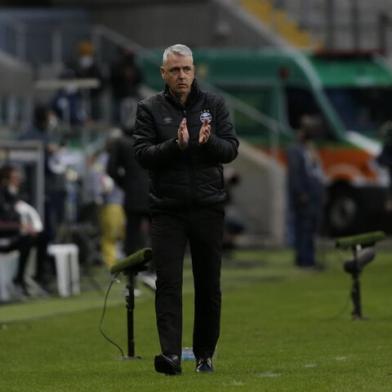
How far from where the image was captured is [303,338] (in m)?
14.6

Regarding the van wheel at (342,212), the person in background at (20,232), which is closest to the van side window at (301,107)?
the van wheel at (342,212)

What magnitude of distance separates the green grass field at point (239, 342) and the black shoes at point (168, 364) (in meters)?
0.06

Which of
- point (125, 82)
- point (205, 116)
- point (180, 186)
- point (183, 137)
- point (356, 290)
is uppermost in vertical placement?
point (205, 116)

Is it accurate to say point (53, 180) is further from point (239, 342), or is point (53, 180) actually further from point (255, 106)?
point (239, 342)

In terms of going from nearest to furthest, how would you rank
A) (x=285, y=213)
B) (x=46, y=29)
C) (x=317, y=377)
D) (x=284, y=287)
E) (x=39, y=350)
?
(x=317, y=377), (x=39, y=350), (x=284, y=287), (x=285, y=213), (x=46, y=29)

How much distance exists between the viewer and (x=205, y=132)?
440 inches

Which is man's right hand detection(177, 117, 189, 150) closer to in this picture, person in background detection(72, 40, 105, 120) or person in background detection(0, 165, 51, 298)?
person in background detection(0, 165, 51, 298)

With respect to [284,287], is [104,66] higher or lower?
higher

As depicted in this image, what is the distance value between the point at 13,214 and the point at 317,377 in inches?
382

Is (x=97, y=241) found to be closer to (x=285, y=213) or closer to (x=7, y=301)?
(x=7, y=301)

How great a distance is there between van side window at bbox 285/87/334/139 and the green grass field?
409 inches

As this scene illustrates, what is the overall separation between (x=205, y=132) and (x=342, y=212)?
22.1 metres

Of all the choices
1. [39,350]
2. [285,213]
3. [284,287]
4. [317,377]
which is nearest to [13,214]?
[284,287]

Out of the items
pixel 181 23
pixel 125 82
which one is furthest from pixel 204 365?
pixel 181 23
